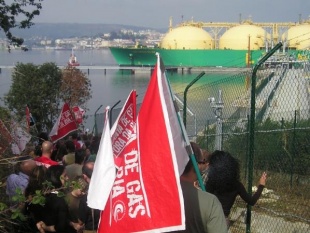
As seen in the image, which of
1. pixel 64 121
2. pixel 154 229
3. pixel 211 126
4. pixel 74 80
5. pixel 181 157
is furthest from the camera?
pixel 74 80

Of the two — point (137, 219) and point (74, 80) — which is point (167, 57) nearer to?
point (74, 80)

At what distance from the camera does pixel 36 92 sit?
25.3m

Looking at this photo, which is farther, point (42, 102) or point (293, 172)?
point (42, 102)

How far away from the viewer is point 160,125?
3.26 m

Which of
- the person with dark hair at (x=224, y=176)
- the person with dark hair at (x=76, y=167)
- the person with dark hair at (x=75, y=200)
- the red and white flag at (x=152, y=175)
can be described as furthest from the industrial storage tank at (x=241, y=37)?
the red and white flag at (x=152, y=175)

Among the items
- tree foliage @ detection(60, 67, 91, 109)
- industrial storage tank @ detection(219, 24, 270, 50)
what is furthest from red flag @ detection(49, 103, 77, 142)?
industrial storage tank @ detection(219, 24, 270, 50)

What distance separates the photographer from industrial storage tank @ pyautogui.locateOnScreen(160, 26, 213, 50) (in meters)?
85.6

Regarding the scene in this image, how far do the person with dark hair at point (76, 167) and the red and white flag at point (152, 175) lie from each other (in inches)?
101

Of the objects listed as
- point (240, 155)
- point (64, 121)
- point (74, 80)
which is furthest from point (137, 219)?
point (74, 80)

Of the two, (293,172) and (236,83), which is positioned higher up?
(236,83)

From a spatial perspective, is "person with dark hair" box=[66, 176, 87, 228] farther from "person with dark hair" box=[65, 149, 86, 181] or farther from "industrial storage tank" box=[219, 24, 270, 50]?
"industrial storage tank" box=[219, 24, 270, 50]

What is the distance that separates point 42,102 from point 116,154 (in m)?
21.7

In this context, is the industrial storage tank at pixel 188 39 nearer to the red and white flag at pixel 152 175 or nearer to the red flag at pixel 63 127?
the red flag at pixel 63 127

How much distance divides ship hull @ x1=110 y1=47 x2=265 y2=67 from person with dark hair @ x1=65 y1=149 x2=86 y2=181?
66.4m
